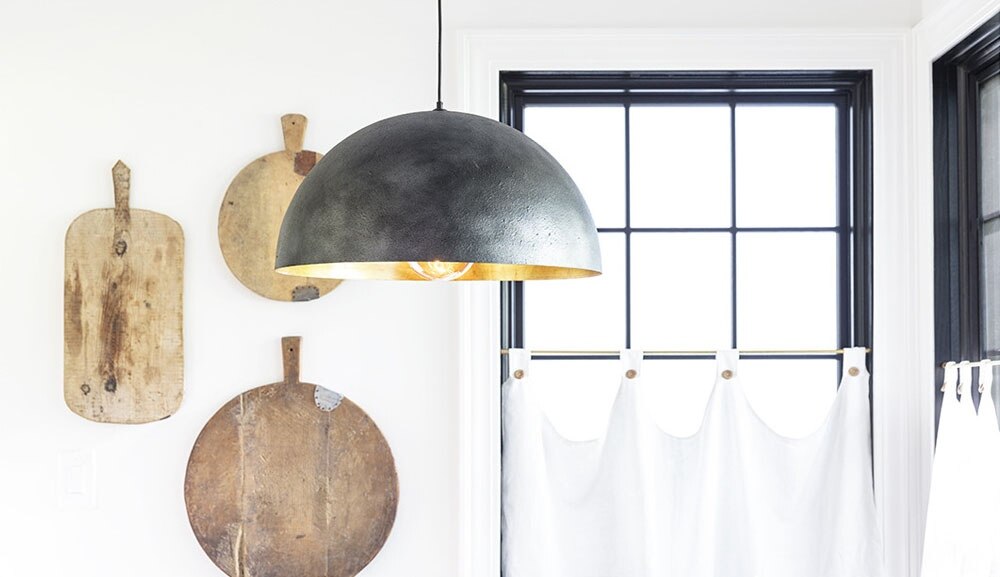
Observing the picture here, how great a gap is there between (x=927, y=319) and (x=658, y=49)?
2.82 feet

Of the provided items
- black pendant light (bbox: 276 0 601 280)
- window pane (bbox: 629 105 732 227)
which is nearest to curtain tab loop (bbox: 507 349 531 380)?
window pane (bbox: 629 105 732 227)

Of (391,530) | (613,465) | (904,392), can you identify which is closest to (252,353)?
(391,530)

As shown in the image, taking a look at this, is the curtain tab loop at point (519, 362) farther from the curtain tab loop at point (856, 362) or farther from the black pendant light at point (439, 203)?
the black pendant light at point (439, 203)

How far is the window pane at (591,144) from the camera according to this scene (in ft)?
7.95

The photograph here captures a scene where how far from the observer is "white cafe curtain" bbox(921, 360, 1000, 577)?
1860 millimetres

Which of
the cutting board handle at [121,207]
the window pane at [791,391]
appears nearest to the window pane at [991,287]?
the window pane at [791,391]

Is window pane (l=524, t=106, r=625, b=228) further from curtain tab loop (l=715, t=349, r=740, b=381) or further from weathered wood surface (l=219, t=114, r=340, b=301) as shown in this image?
weathered wood surface (l=219, t=114, r=340, b=301)

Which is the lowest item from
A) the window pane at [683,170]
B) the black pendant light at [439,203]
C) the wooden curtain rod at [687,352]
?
the wooden curtain rod at [687,352]

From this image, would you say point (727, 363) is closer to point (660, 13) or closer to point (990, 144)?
point (990, 144)

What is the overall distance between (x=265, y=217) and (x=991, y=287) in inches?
62.4

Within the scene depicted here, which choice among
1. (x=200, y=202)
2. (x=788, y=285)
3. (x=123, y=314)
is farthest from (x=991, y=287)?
(x=123, y=314)

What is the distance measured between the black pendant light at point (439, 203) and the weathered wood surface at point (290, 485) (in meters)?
1.03

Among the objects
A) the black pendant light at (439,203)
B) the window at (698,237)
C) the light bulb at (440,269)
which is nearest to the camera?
the black pendant light at (439,203)

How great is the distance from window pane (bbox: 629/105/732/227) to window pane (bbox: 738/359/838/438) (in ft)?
1.26
